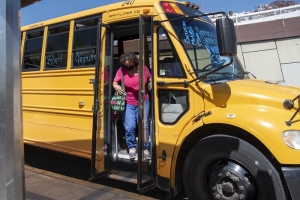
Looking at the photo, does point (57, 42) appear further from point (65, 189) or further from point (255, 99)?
point (255, 99)

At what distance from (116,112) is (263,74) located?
7.69 m

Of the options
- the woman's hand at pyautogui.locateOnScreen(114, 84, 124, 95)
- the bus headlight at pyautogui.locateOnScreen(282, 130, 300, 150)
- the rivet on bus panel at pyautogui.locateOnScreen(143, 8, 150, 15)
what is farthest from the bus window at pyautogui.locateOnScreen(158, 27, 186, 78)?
the bus headlight at pyautogui.locateOnScreen(282, 130, 300, 150)

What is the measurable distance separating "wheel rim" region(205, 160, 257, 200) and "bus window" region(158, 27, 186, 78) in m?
1.16

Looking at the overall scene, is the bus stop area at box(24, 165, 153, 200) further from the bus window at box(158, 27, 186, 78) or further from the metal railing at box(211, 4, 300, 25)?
the metal railing at box(211, 4, 300, 25)

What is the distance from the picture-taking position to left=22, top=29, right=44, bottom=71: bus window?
5.52 m

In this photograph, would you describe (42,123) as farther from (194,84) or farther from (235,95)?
(235,95)

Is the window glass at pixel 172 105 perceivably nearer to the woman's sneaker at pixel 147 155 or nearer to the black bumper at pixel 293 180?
the woman's sneaker at pixel 147 155

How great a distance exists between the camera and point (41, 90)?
539 cm

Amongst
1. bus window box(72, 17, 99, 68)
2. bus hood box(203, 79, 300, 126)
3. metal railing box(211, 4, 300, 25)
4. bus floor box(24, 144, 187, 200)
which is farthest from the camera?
metal railing box(211, 4, 300, 25)

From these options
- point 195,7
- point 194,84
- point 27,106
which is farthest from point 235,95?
point 27,106

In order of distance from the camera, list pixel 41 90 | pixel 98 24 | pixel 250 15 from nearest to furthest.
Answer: pixel 98 24 → pixel 41 90 → pixel 250 15

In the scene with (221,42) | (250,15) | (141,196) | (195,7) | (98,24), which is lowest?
(141,196)

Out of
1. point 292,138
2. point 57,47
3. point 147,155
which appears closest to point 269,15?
point 57,47

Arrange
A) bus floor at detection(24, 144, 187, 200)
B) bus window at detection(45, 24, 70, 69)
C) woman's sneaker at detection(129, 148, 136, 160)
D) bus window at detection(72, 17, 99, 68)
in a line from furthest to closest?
bus window at detection(45, 24, 70, 69) < bus window at detection(72, 17, 99, 68) < bus floor at detection(24, 144, 187, 200) < woman's sneaker at detection(129, 148, 136, 160)
